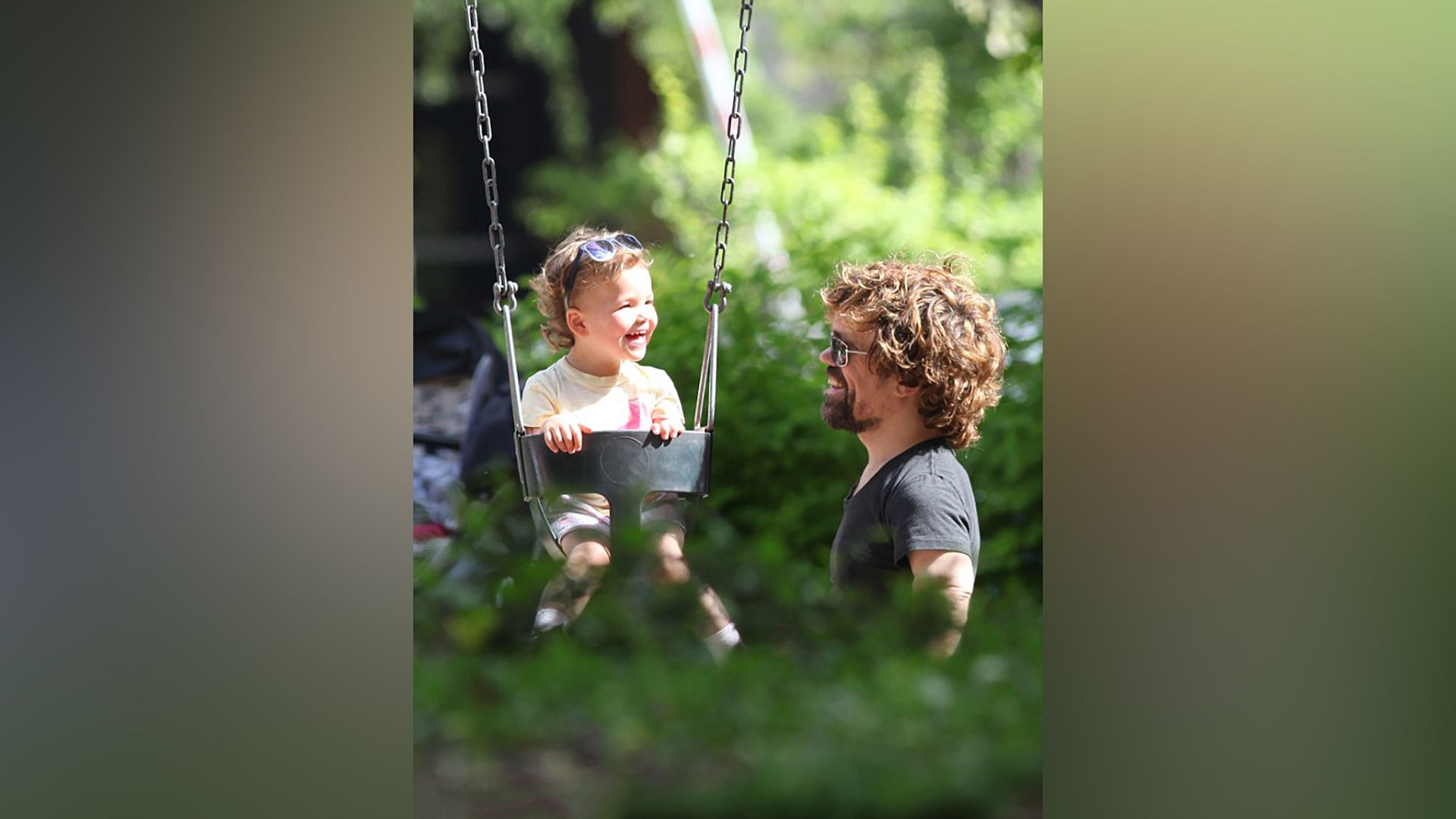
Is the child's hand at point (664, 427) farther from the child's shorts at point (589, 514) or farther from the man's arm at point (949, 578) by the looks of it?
the man's arm at point (949, 578)

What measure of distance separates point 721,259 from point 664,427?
40 centimetres

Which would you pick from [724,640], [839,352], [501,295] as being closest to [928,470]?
[839,352]

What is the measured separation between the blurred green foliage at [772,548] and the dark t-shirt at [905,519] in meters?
0.04

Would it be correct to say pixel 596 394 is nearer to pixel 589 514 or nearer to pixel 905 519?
pixel 589 514

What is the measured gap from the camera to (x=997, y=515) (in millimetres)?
3240

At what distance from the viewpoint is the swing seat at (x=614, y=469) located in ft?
10.6

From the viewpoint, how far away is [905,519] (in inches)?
128

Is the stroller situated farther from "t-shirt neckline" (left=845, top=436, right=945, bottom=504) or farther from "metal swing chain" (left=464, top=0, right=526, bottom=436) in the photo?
"t-shirt neckline" (left=845, top=436, right=945, bottom=504)

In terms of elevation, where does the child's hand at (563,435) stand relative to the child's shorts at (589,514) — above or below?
above

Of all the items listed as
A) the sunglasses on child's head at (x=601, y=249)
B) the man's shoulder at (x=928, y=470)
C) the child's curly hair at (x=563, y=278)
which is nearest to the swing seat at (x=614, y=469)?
the child's curly hair at (x=563, y=278)
